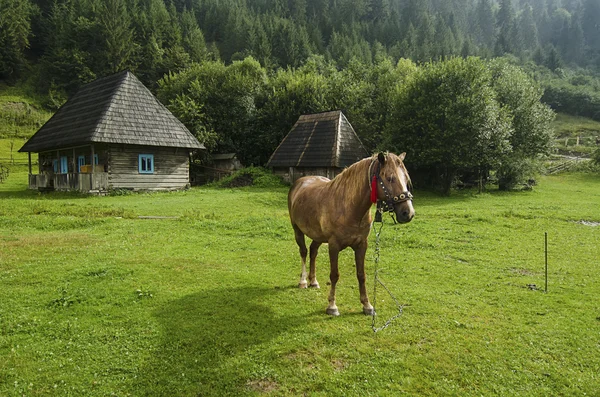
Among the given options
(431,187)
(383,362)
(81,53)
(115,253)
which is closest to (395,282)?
(383,362)

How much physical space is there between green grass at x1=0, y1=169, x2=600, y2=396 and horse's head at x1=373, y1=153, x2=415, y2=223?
1861 mm

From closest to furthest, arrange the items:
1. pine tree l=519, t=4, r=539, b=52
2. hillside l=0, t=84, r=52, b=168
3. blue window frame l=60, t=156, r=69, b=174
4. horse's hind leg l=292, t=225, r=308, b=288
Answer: horse's hind leg l=292, t=225, r=308, b=288
blue window frame l=60, t=156, r=69, b=174
hillside l=0, t=84, r=52, b=168
pine tree l=519, t=4, r=539, b=52

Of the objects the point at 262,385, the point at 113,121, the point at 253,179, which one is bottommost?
the point at 262,385

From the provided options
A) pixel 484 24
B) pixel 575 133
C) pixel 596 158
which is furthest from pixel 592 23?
pixel 596 158

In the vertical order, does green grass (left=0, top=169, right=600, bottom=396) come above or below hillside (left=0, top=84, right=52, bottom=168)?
below

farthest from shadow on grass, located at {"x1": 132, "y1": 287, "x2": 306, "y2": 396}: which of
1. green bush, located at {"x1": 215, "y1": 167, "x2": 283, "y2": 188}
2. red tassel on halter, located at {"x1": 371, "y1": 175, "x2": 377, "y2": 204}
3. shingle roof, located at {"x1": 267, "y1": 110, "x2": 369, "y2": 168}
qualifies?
green bush, located at {"x1": 215, "y1": 167, "x2": 283, "y2": 188}

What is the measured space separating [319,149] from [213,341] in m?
25.7

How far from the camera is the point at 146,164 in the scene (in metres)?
26.7

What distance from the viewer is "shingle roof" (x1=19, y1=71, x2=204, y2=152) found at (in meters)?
24.7

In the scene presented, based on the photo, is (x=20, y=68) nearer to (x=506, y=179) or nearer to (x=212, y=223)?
(x=212, y=223)

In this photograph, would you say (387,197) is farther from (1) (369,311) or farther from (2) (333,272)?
(1) (369,311)

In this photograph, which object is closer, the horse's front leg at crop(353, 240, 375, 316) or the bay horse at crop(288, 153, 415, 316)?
the bay horse at crop(288, 153, 415, 316)

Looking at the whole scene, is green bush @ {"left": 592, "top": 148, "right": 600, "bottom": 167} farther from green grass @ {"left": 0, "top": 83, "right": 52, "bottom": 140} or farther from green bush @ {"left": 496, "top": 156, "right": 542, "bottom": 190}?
green grass @ {"left": 0, "top": 83, "right": 52, "bottom": 140}

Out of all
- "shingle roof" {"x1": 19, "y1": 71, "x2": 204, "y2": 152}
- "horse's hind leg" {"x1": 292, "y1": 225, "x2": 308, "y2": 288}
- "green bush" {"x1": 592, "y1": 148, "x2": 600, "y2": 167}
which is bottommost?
"horse's hind leg" {"x1": 292, "y1": 225, "x2": 308, "y2": 288}
